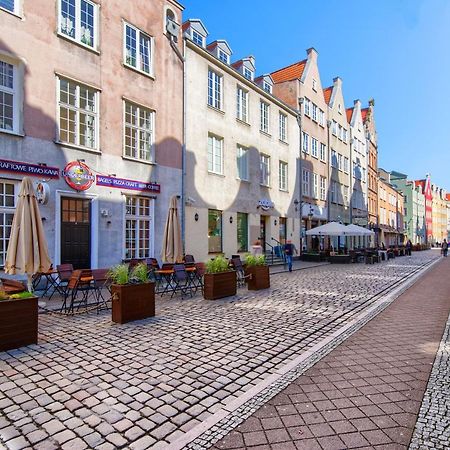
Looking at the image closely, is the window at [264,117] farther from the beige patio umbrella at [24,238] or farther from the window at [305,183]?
the beige patio umbrella at [24,238]

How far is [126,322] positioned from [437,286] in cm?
1195

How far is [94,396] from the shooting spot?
12.9 feet

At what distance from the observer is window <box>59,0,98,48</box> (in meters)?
11.9

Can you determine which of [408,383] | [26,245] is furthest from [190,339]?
[26,245]

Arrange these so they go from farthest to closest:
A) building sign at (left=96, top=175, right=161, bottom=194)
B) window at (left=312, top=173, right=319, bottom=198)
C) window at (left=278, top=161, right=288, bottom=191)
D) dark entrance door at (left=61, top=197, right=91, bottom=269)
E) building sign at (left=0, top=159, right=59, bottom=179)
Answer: window at (left=312, top=173, right=319, bottom=198)
window at (left=278, top=161, right=288, bottom=191)
building sign at (left=96, top=175, right=161, bottom=194)
dark entrance door at (left=61, top=197, right=91, bottom=269)
building sign at (left=0, top=159, right=59, bottom=179)

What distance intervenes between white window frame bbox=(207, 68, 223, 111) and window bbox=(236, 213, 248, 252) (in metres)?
6.21

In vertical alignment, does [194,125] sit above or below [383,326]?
above

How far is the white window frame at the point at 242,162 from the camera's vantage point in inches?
815

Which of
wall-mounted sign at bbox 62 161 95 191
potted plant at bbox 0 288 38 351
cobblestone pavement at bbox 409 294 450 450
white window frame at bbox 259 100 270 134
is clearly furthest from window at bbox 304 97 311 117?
potted plant at bbox 0 288 38 351

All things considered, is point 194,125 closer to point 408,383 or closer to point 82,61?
point 82,61

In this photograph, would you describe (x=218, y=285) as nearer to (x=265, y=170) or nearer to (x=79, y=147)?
(x=79, y=147)

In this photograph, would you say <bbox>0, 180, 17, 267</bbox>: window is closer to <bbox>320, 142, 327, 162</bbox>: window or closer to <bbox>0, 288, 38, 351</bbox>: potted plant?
<bbox>0, 288, 38, 351</bbox>: potted plant

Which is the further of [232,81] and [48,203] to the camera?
[232,81]

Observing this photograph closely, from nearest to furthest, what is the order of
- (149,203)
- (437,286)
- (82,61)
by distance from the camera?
(82,61) < (437,286) < (149,203)
